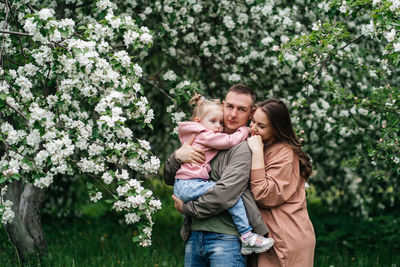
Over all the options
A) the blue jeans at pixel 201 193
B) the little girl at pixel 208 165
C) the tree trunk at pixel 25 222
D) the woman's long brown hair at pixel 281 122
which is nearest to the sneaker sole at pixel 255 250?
the little girl at pixel 208 165

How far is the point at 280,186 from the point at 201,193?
18.4 inches

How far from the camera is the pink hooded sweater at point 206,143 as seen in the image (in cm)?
295

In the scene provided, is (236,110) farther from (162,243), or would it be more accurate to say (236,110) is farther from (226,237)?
(162,243)

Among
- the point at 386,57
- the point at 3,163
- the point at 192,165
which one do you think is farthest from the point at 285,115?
the point at 3,163

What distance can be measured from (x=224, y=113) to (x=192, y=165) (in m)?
0.42

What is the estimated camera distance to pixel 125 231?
6277 mm

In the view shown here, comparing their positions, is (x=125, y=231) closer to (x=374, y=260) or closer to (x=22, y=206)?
(x=22, y=206)

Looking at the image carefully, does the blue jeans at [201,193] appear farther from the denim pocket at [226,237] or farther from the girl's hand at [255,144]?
the girl's hand at [255,144]

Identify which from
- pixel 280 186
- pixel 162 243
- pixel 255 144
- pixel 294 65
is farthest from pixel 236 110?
pixel 162 243

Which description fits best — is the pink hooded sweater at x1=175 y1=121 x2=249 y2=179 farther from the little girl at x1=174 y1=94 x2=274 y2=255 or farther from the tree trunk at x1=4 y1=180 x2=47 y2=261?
the tree trunk at x1=4 y1=180 x2=47 y2=261

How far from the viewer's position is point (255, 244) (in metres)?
2.74

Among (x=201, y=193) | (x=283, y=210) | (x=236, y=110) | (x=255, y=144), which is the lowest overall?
(x=283, y=210)

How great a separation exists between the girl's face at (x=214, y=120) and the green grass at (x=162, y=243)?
1.61 meters

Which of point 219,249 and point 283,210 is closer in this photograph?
point 219,249
